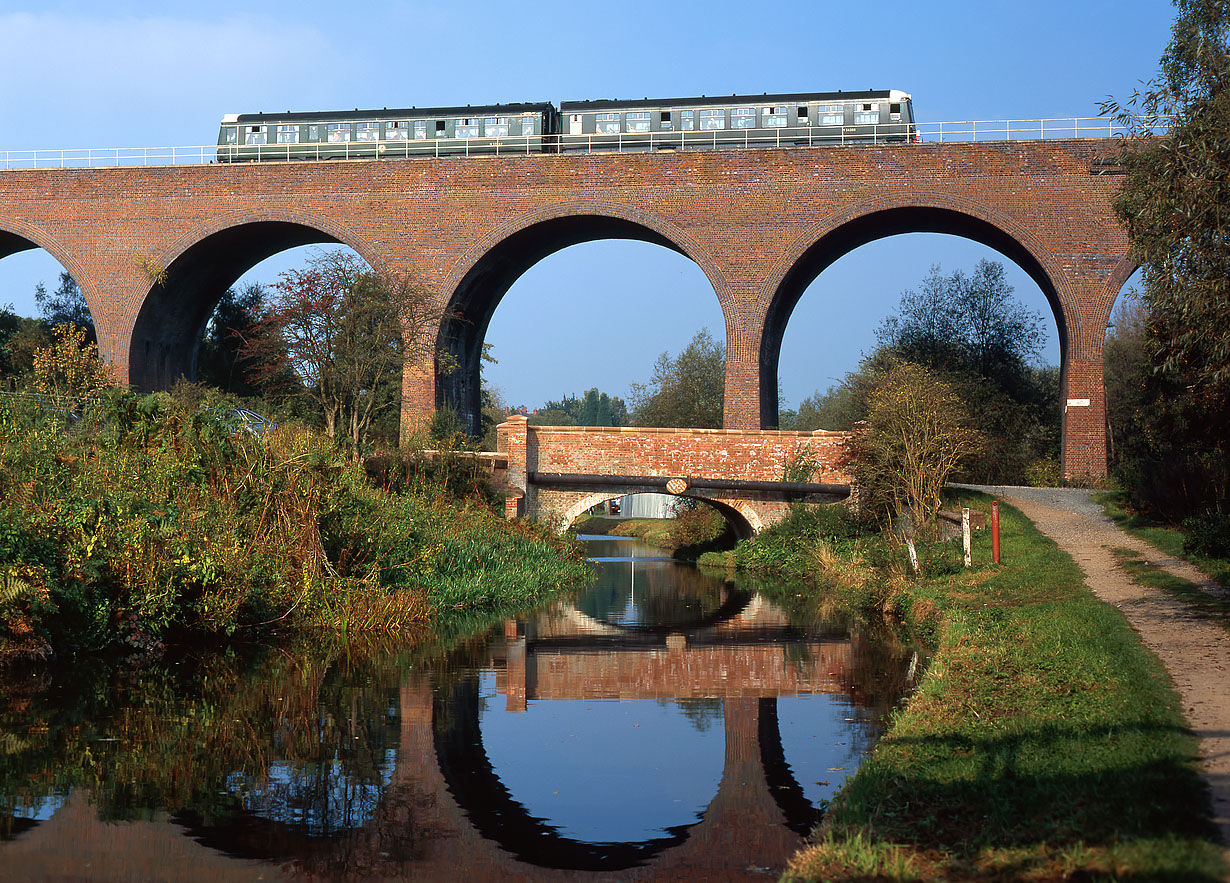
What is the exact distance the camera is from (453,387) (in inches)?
1142

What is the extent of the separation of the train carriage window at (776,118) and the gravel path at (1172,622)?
45.8 ft

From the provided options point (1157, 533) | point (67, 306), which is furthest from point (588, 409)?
point (1157, 533)

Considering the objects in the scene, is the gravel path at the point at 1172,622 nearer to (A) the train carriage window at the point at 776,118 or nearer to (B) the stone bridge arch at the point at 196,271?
(A) the train carriage window at the point at 776,118

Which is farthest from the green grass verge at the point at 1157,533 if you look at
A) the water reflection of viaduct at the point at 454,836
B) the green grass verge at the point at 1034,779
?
the water reflection of viaduct at the point at 454,836

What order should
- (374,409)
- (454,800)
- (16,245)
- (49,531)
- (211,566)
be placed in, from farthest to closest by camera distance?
(16,245), (374,409), (211,566), (49,531), (454,800)

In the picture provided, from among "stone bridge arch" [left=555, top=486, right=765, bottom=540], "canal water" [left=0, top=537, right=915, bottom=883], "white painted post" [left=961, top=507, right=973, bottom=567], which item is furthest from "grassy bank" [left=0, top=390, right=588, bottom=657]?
"stone bridge arch" [left=555, top=486, right=765, bottom=540]

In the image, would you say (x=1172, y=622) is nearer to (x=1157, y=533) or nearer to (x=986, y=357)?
(x=1157, y=533)

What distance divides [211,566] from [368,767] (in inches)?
172

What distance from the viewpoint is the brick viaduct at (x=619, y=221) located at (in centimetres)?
2572

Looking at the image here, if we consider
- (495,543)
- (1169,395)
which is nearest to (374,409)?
(495,543)

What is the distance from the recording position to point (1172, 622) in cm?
Result: 989

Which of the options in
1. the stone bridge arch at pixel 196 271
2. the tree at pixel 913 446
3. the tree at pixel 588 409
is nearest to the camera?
the tree at pixel 913 446

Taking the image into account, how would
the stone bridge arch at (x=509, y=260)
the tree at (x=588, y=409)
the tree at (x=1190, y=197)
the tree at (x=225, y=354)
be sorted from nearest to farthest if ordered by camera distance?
the tree at (x=1190, y=197), the stone bridge arch at (x=509, y=260), the tree at (x=225, y=354), the tree at (x=588, y=409)

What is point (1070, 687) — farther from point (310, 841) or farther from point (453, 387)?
point (453, 387)
